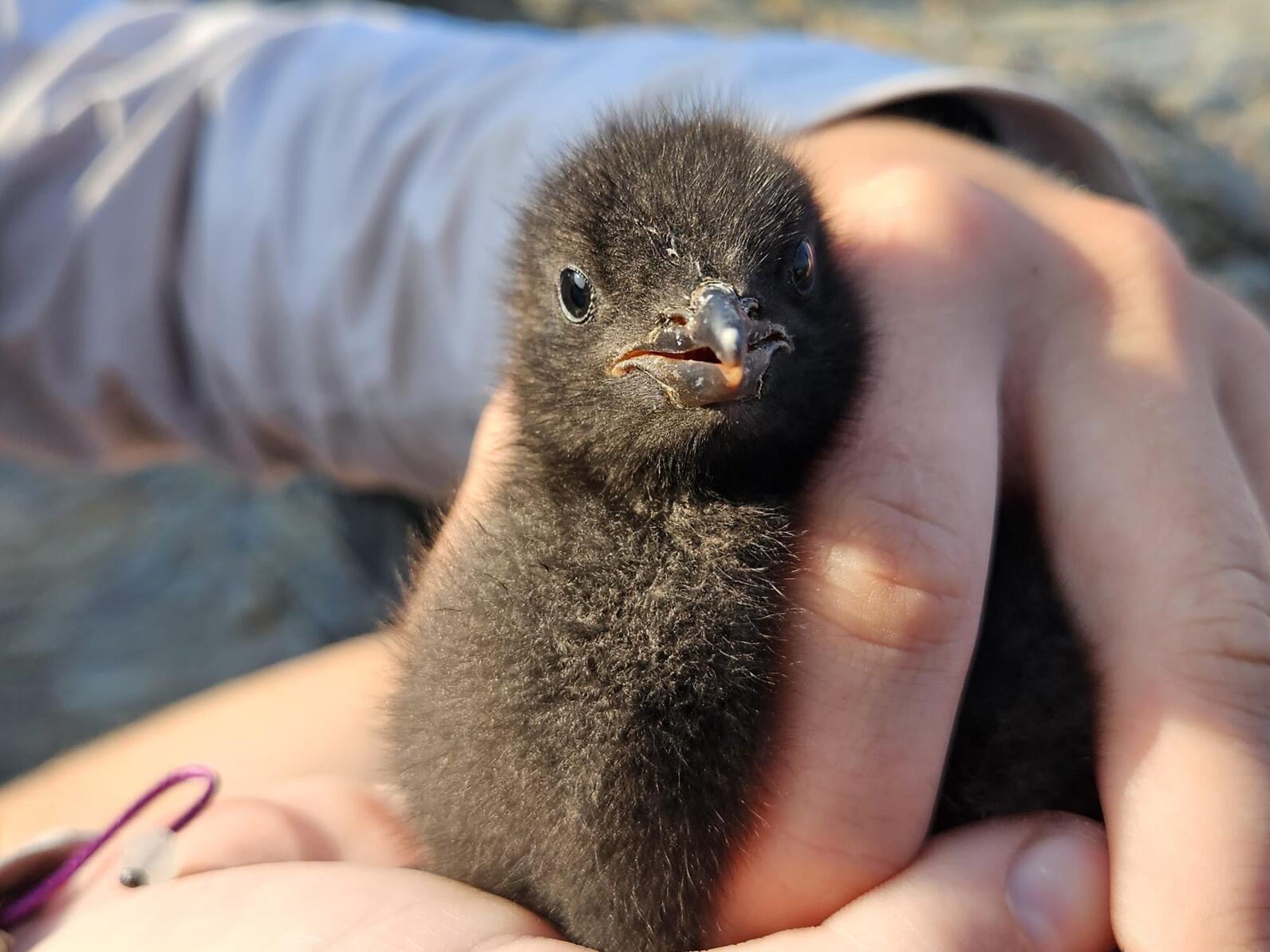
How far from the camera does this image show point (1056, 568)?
216cm

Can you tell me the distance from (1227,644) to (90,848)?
2216mm

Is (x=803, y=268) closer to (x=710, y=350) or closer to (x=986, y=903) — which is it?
(x=710, y=350)

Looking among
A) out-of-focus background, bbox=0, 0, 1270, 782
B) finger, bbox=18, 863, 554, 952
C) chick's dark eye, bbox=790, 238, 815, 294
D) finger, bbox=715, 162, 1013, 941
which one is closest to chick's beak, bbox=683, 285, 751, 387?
chick's dark eye, bbox=790, 238, 815, 294

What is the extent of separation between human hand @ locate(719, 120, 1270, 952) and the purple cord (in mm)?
1123

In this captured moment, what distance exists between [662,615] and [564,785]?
341mm

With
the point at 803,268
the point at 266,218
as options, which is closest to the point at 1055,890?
the point at 803,268

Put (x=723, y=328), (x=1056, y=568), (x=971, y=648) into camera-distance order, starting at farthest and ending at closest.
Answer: (x=1056, y=568)
(x=971, y=648)
(x=723, y=328)

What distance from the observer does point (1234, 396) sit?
234 cm

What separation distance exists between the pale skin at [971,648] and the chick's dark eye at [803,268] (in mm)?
199

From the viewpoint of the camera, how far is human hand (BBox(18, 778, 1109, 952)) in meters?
1.82

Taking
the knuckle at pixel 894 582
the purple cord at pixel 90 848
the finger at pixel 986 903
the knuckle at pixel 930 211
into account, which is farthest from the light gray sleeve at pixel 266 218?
the finger at pixel 986 903

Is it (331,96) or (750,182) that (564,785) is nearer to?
(750,182)

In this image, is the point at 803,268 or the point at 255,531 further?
the point at 255,531

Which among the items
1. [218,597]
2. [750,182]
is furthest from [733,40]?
[218,597]
